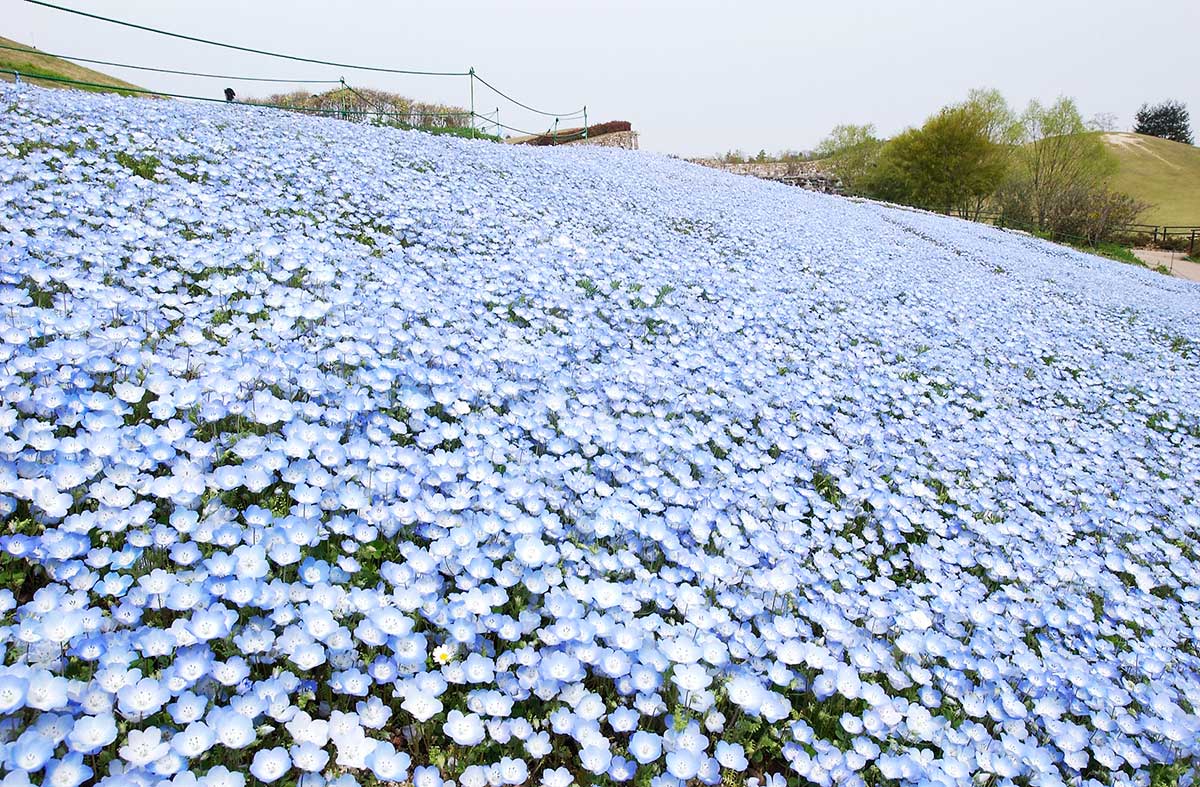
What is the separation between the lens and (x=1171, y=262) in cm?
2717

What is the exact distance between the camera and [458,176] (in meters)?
8.37

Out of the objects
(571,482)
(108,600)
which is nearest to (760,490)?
(571,482)

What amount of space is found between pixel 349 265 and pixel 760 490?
324cm

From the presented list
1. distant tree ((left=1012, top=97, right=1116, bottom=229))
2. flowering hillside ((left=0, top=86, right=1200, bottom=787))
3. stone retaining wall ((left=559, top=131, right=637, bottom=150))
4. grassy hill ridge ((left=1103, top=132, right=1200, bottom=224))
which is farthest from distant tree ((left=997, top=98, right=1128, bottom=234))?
flowering hillside ((left=0, top=86, right=1200, bottom=787))

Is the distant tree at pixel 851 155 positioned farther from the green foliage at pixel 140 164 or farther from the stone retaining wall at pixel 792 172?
the green foliage at pixel 140 164

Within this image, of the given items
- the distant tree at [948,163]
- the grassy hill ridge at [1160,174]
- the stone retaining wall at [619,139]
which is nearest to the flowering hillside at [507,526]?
the stone retaining wall at [619,139]

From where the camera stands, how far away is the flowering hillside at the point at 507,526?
1.87 meters

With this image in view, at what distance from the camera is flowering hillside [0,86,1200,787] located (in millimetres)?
1872

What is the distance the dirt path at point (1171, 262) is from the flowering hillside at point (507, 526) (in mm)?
26244

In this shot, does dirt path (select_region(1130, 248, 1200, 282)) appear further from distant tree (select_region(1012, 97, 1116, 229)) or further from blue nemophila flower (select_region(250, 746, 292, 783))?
blue nemophila flower (select_region(250, 746, 292, 783))

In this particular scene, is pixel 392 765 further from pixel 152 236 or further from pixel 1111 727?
pixel 152 236

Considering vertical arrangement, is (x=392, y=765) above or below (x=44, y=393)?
below

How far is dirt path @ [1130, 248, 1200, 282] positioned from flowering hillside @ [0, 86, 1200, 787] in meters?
26.2

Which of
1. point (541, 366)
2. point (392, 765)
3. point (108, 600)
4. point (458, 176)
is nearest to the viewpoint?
point (392, 765)
